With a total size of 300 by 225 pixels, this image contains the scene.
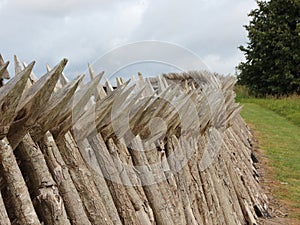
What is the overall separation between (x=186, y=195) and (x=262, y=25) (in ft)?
84.8

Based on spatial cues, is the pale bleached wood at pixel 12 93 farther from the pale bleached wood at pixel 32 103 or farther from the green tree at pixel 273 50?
the green tree at pixel 273 50

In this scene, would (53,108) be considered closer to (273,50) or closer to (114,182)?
(114,182)

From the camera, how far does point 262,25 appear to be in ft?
90.8

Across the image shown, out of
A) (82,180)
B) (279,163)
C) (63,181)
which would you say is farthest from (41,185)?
(279,163)

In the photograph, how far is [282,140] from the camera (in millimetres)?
12250

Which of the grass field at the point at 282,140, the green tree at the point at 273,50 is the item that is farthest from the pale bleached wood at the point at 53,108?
the green tree at the point at 273,50

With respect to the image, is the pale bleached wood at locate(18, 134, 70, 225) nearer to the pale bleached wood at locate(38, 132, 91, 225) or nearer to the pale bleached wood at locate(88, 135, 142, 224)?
the pale bleached wood at locate(38, 132, 91, 225)

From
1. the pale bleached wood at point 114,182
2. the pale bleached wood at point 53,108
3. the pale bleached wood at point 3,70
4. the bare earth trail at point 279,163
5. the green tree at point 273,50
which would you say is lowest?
the bare earth trail at point 279,163

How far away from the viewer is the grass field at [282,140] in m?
7.32

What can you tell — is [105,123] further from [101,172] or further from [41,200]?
[41,200]

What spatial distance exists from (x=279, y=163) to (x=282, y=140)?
324cm

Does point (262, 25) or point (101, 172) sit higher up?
point (262, 25)

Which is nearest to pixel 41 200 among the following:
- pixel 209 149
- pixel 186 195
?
pixel 186 195

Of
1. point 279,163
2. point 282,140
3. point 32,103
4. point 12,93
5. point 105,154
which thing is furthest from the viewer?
point 282,140
